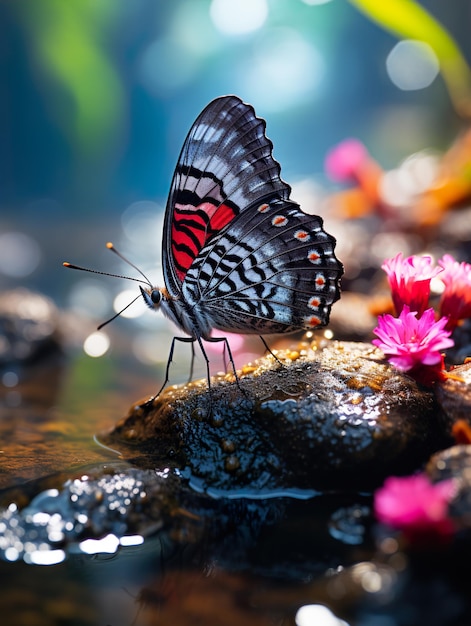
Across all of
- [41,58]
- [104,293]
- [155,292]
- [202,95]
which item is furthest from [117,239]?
[155,292]

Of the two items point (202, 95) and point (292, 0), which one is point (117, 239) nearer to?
point (202, 95)

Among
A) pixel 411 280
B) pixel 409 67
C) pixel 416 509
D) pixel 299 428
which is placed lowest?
pixel 416 509

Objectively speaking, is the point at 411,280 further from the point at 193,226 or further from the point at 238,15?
the point at 238,15

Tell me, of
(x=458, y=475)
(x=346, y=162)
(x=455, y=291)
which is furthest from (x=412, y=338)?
(x=346, y=162)

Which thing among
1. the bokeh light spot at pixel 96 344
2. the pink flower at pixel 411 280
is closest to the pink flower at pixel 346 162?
the bokeh light spot at pixel 96 344

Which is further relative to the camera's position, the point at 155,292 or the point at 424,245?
the point at 424,245

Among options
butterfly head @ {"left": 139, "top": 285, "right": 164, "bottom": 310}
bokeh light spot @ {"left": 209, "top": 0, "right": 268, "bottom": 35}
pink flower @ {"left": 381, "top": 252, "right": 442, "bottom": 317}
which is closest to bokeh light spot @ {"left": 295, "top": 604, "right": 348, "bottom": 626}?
pink flower @ {"left": 381, "top": 252, "right": 442, "bottom": 317}
